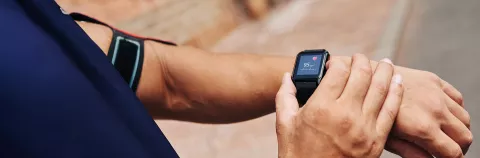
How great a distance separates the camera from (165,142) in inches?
24.1

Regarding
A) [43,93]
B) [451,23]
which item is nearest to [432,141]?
[43,93]

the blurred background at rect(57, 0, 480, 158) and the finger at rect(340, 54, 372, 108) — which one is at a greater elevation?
the finger at rect(340, 54, 372, 108)

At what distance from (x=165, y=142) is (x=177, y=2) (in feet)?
6.03

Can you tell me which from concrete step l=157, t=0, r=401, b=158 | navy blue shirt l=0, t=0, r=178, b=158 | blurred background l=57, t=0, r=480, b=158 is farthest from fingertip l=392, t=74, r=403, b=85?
concrete step l=157, t=0, r=401, b=158

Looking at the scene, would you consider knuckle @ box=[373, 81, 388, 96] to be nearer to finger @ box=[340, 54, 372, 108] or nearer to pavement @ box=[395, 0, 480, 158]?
finger @ box=[340, 54, 372, 108]

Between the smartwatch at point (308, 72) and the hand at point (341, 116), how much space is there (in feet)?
0.05

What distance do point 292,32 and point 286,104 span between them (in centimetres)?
167

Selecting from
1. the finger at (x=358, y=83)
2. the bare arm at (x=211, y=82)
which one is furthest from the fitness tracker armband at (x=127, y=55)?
the finger at (x=358, y=83)

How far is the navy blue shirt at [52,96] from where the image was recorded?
0.47 meters

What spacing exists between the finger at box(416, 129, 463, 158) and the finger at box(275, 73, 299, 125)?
0.51ft

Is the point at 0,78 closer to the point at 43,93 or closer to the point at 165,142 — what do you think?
the point at 43,93

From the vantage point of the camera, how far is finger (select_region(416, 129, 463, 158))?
651 mm

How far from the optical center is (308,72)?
2.27 ft

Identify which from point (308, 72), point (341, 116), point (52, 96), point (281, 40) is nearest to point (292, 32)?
point (281, 40)
